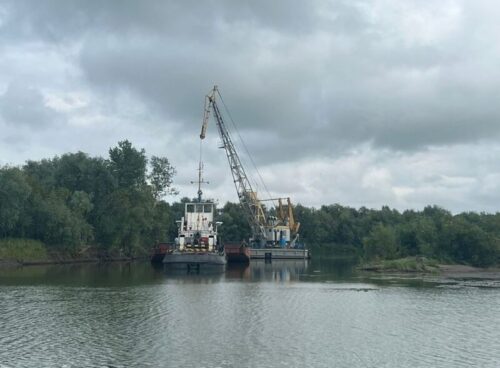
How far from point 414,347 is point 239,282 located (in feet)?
119

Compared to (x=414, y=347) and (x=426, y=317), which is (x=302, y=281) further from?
(x=414, y=347)

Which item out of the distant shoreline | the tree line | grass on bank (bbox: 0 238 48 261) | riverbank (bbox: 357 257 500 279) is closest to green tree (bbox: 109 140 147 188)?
the tree line

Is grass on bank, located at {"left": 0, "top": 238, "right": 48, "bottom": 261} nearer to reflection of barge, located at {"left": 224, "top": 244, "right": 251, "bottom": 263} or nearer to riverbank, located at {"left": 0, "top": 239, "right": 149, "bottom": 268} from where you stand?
riverbank, located at {"left": 0, "top": 239, "right": 149, "bottom": 268}

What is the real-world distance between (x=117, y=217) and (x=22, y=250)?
22501 millimetres

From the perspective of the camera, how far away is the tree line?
92062 millimetres

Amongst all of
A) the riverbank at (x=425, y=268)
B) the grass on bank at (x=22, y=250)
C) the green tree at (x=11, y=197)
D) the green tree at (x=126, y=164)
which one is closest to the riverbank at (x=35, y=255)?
the grass on bank at (x=22, y=250)

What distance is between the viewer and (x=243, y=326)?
3425 cm

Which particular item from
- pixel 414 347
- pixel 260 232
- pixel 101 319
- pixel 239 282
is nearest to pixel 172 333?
pixel 101 319

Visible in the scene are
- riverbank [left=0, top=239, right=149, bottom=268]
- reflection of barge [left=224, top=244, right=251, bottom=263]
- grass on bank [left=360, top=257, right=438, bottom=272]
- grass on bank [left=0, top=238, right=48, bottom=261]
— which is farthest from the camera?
reflection of barge [left=224, top=244, right=251, bottom=263]

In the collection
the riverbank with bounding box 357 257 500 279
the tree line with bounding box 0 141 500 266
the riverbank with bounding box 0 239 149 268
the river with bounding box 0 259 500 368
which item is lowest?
the river with bounding box 0 259 500 368

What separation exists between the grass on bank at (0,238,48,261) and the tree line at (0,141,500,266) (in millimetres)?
2278

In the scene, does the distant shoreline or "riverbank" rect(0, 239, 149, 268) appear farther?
"riverbank" rect(0, 239, 149, 268)

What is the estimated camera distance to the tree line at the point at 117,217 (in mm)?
92062

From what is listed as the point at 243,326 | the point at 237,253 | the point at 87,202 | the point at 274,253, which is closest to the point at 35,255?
the point at 87,202
